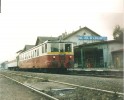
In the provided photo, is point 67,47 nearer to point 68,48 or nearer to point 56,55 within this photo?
point 68,48

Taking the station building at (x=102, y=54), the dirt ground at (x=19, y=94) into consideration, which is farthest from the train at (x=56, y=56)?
the dirt ground at (x=19, y=94)

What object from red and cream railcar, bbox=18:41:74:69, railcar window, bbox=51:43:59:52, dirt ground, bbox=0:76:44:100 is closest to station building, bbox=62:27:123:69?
red and cream railcar, bbox=18:41:74:69

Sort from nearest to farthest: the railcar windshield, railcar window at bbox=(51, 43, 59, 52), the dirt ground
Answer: the dirt ground, railcar window at bbox=(51, 43, 59, 52), the railcar windshield

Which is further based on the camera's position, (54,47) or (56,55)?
(54,47)

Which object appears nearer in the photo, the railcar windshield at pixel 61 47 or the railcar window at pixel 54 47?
the railcar window at pixel 54 47

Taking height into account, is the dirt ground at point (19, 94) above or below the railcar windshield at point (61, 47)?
below

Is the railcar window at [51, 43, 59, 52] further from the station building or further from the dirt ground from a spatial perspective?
the dirt ground

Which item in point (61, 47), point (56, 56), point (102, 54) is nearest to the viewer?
point (56, 56)

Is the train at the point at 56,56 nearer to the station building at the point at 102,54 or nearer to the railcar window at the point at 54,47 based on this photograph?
the railcar window at the point at 54,47

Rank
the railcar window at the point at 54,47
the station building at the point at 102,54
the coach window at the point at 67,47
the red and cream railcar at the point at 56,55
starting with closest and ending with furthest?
the red and cream railcar at the point at 56,55 < the railcar window at the point at 54,47 < the coach window at the point at 67,47 < the station building at the point at 102,54


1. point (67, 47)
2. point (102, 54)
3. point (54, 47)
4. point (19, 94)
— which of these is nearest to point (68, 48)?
point (67, 47)

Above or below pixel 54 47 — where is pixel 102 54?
above

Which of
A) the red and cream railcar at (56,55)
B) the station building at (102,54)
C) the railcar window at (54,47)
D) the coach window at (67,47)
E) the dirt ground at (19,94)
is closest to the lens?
the dirt ground at (19,94)

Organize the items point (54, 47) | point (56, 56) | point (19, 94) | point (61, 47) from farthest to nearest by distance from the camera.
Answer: point (61, 47) < point (54, 47) < point (56, 56) < point (19, 94)
